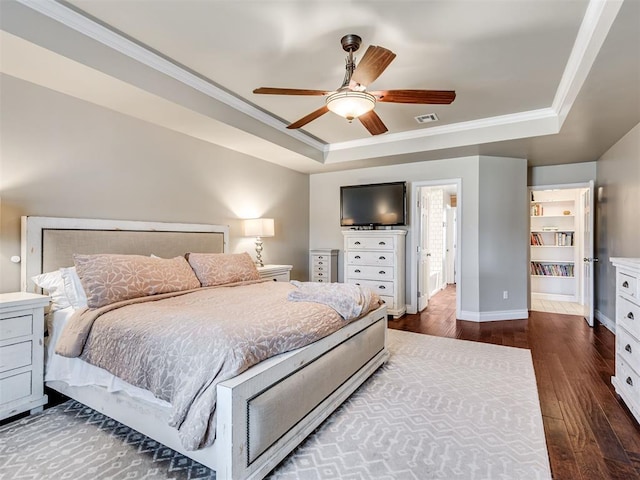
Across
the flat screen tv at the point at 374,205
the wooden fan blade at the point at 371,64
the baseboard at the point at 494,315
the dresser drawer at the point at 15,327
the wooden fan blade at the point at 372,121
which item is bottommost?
the baseboard at the point at 494,315

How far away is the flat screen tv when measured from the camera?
5102 millimetres

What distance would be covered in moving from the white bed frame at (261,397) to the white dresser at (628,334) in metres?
1.71

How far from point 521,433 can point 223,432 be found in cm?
174

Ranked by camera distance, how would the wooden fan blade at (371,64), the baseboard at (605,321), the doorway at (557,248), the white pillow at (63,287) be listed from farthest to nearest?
the doorway at (557,248), the baseboard at (605,321), the white pillow at (63,287), the wooden fan blade at (371,64)

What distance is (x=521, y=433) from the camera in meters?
2.02

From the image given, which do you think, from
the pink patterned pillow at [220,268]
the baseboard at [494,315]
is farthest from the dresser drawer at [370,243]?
the pink patterned pillow at [220,268]

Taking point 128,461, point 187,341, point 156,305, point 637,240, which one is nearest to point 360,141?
point 637,240

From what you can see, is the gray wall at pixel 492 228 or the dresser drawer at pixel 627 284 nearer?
the dresser drawer at pixel 627 284

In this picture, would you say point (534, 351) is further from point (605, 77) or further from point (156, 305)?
point (156, 305)

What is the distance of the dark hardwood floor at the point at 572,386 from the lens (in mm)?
1792

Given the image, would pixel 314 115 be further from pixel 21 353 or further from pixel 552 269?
pixel 552 269

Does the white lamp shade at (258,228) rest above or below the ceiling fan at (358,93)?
below

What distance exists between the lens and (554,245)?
247 inches

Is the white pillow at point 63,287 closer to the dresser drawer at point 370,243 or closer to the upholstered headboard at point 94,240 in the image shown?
the upholstered headboard at point 94,240
